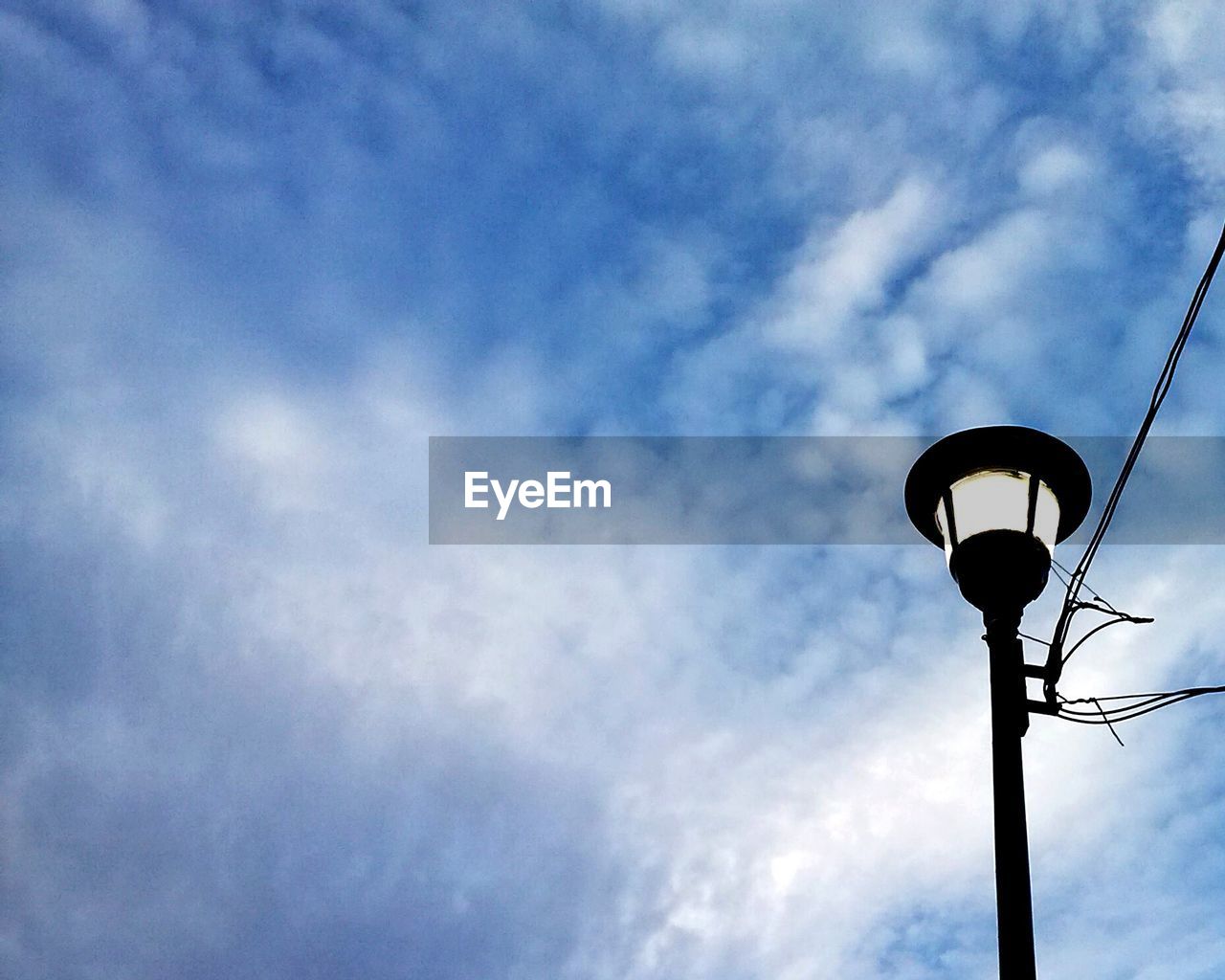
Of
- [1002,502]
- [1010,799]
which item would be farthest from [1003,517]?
[1010,799]

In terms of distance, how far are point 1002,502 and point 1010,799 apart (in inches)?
48.5

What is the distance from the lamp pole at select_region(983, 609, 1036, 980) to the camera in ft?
11.7

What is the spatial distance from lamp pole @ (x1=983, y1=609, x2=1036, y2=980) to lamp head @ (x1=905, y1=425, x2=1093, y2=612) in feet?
0.48

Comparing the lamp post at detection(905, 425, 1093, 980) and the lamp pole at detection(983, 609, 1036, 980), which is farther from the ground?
the lamp post at detection(905, 425, 1093, 980)

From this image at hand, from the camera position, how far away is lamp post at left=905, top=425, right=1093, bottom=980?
432cm

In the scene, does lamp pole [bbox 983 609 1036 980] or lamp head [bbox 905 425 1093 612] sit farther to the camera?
lamp head [bbox 905 425 1093 612]

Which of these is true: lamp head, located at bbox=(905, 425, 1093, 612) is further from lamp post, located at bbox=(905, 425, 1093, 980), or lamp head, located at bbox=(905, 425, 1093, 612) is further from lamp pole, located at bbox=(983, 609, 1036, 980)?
lamp pole, located at bbox=(983, 609, 1036, 980)

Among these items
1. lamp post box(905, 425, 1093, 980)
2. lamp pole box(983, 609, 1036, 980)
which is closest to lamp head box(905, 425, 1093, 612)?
lamp post box(905, 425, 1093, 980)

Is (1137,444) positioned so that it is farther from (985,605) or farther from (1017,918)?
(1017,918)

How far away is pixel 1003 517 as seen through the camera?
4469mm

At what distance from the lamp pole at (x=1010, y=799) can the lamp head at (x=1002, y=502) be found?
15cm

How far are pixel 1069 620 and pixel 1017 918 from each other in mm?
1605

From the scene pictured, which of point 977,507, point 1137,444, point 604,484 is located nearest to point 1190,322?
point 1137,444

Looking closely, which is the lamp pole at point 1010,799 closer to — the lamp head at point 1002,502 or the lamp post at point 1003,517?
the lamp post at point 1003,517
